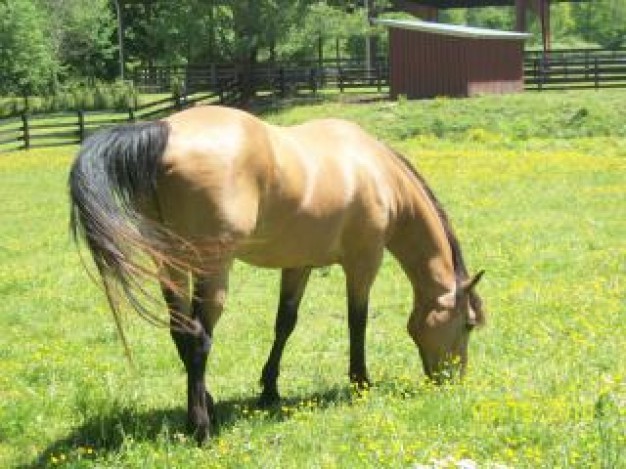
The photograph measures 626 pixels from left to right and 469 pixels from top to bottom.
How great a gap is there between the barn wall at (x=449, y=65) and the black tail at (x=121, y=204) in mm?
28400

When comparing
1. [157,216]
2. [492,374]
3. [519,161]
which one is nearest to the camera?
[157,216]

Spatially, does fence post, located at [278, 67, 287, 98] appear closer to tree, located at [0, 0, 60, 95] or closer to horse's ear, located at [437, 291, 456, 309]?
tree, located at [0, 0, 60, 95]

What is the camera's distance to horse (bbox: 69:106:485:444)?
15.4 feet

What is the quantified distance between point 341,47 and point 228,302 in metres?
56.2

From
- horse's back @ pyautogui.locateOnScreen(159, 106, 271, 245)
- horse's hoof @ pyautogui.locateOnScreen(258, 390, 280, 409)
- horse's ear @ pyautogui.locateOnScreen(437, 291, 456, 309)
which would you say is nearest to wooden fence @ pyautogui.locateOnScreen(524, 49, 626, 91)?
horse's ear @ pyautogui.locateOnScreen(437, 291, 456, 309)

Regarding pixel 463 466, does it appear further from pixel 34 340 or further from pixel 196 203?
pixel 34 340

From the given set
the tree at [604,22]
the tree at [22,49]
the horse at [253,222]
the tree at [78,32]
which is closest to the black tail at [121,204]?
the horse at [253,222]

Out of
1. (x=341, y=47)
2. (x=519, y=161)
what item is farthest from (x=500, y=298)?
(x=341, y=47)

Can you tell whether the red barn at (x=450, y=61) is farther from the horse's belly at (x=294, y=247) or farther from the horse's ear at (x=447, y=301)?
the horse's belly at (x=294, y=247)

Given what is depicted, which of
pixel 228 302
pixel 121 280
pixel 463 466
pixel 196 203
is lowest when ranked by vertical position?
pixel 228 302

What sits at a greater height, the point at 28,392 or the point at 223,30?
the point at 223,30

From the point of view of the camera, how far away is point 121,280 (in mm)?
4594

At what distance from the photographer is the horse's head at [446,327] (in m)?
6.16

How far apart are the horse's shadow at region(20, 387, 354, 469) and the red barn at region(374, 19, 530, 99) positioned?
27.6 m
